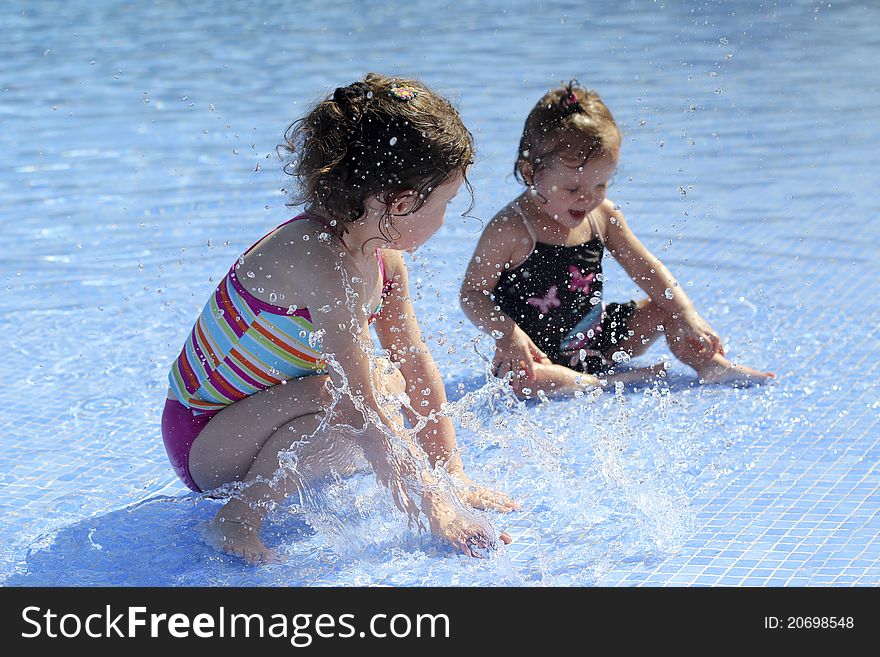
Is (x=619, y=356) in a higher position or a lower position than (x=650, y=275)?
lower

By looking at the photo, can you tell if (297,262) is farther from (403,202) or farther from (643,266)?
(643,266)

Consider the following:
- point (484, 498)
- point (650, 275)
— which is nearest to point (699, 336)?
point (650, 275)

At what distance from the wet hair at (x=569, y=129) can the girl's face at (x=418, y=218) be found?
39.6 inches

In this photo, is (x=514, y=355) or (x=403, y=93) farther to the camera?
(x=514, y=355)

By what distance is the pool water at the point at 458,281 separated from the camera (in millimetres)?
2623

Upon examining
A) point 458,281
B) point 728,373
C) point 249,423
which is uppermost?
point 249,423

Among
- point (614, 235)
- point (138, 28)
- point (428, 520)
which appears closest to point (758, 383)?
point (614, 235)

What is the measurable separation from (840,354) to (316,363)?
6.48 feet

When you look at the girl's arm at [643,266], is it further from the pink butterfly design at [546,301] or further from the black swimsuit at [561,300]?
the pink butterfly design at [546,301]

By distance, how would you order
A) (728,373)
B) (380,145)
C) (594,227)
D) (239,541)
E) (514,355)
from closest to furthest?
(380,145), (239,541), (514,355), (728,373), (594,227)

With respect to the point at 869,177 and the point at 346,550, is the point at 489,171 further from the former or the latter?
the point at 346,550

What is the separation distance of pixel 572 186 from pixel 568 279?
352 millimetres

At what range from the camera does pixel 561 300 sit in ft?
11.8

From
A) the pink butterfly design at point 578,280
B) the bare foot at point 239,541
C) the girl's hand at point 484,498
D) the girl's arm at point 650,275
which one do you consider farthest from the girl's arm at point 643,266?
the bare foot at point 239,541
